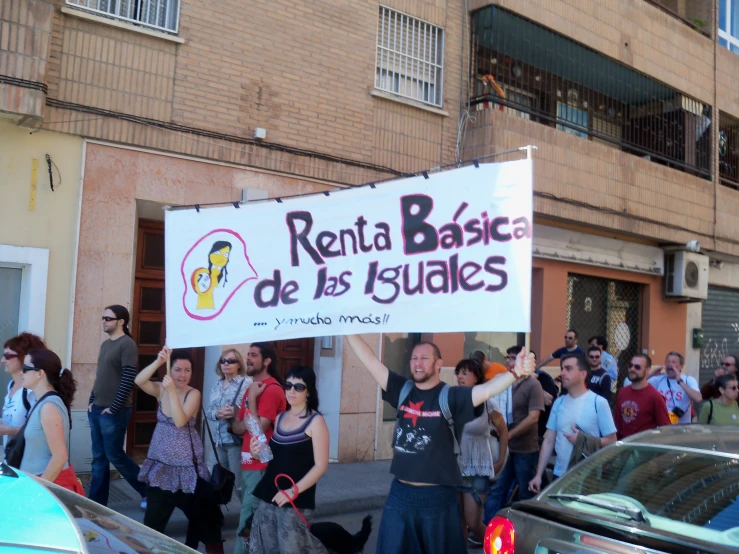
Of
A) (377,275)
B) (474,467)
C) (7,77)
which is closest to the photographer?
(377,275)

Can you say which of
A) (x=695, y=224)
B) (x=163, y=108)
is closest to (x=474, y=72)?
(x=163, y=108)

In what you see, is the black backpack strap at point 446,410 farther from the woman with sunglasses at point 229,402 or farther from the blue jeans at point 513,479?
the blue jeans at point 513,479

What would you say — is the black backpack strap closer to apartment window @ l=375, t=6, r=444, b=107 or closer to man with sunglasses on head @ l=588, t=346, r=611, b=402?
man with sunglasses on head @ l=588, t=346, r=611, b=402

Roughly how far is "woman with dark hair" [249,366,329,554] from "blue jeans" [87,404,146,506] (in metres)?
2.84

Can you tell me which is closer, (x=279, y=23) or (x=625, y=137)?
→ (x=279, y=23)

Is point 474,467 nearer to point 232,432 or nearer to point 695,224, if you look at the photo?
point 232,432

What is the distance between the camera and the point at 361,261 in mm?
4980

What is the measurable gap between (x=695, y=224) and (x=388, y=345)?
8355mm

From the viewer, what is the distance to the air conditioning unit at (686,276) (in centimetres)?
1605

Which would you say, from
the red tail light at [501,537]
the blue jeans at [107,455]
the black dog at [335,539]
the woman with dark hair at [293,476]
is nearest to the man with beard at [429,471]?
the black dog at [335,539]

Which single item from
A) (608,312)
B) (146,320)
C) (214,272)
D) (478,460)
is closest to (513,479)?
(478,460)

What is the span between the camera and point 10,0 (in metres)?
7.81

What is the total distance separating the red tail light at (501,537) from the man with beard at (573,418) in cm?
234

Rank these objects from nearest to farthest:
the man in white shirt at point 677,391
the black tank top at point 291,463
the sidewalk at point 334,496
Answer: the black tank top at point 291,463, the sidewalk at point 334,496, the man in white shirt at point 677,391
